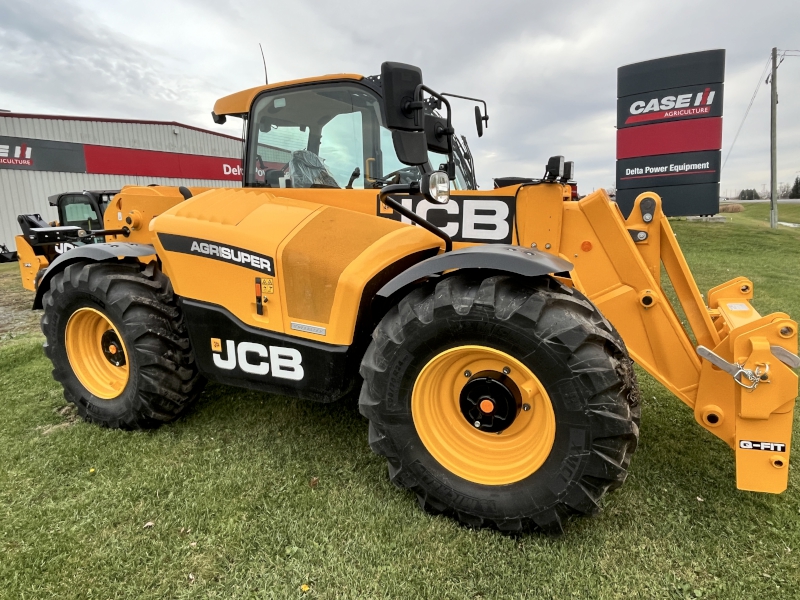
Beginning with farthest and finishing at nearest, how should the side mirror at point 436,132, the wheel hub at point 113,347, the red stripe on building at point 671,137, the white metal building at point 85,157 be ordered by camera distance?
the white metal building at point 85,157 < the red stripe on building at point 671,137 < the wheel hub at point 113,347 < the side mirror at point 436,132

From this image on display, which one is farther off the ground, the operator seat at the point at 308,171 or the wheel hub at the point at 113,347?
the operator seat at the point at 308,171

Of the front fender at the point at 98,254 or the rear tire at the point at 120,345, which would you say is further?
the front fender at the point at 98,254

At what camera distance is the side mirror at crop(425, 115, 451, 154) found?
2.39 m

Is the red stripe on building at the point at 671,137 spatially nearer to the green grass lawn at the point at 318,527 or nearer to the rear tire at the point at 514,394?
the green grass lawn at the point at 318,527

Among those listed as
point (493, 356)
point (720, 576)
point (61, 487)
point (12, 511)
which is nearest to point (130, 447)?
point (61, 487)

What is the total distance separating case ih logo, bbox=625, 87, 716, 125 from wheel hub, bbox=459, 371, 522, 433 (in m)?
14.0

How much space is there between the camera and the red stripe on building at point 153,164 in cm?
2039

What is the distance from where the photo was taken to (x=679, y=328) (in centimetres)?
249

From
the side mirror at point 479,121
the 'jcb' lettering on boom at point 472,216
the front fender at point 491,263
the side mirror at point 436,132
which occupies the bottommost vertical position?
the front fender at point 491,263

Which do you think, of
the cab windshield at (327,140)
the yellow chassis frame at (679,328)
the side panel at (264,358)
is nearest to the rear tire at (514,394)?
the side panel at (264,358)

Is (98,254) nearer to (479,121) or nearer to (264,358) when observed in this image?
(264,358)

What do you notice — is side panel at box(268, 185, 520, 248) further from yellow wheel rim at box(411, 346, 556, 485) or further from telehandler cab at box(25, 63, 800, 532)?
yellow wheel rim at box(411, 346, 556, 485)

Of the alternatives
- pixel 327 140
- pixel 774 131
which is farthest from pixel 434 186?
pixel 774 131

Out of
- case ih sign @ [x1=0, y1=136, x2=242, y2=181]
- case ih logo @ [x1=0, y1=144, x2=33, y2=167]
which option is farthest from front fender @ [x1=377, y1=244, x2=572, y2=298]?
case ih logo @ [x1=0, y1=144, x2=33, y2=167]
